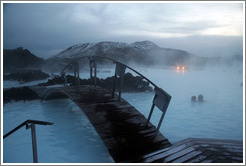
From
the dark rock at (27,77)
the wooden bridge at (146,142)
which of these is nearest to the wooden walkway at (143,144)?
the wooden bridge at (146,142)

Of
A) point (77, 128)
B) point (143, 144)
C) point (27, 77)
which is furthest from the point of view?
point (27, 77)

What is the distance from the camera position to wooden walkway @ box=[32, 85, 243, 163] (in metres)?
4.34

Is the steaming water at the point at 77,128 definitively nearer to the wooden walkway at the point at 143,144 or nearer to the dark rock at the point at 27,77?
the wooden walkway at the point at 143,144

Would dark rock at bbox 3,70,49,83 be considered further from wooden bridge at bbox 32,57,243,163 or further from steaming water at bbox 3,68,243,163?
wooden bridge at bbox 32,57,243,163

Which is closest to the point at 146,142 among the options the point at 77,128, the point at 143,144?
the point at 143,144

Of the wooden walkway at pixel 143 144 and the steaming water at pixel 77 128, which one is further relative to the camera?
the steaming water at pixel 77 128

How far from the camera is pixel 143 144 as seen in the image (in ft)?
15.9

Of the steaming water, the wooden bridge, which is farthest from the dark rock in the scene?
the wooden bridge

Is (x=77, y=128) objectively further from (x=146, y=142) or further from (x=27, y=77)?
(x=27, y=77)

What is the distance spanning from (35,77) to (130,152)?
33.0 meters

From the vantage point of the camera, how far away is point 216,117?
12.9 m

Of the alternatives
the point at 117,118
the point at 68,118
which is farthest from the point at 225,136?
the point at 68,118

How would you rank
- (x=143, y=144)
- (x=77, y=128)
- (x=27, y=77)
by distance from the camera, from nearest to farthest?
(x=143, y=144) < (x=77, y=128) < (x=27, y=77)

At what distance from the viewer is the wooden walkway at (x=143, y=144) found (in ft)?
14.2
